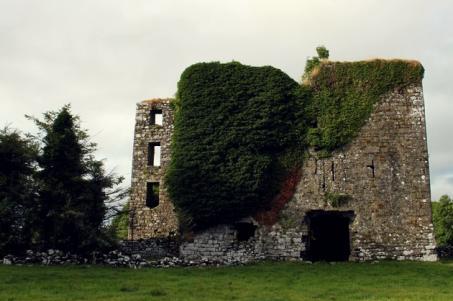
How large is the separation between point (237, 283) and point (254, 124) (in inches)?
418

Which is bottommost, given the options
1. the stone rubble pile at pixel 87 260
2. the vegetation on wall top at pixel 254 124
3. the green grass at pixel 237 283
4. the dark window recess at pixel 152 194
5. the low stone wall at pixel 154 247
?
the green grass at pixel 237 283

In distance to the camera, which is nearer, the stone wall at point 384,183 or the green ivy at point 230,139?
the stone wall at point 384,183

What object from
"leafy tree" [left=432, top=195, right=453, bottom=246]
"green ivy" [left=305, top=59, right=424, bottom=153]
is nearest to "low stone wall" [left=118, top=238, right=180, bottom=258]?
"green ivy" [left=305, top=59, right=424, bottom=153]

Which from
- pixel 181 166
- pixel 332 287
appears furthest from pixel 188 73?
pixel 332 287

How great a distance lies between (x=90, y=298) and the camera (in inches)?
560

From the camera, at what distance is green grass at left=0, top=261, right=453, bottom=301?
15.0m

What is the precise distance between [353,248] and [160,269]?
973 cm

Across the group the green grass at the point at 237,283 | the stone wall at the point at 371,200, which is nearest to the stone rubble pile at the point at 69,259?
the green grass at the point at 237,283

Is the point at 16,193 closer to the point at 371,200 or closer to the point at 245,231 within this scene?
the point at 245,231

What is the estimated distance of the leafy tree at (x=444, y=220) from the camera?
45231 mm

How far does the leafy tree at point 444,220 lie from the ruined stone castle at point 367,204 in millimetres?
20898

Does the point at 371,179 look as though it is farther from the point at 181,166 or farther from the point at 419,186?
the point at 181,166

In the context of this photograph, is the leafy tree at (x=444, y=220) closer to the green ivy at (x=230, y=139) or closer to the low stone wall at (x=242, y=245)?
the low stone wall at (x=242, y=245)

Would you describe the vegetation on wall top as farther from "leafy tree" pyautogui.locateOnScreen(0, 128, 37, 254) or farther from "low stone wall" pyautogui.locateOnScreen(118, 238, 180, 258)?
"leafy tree" pyautogui.locateOnScreen(0, 128, 37, 254)
